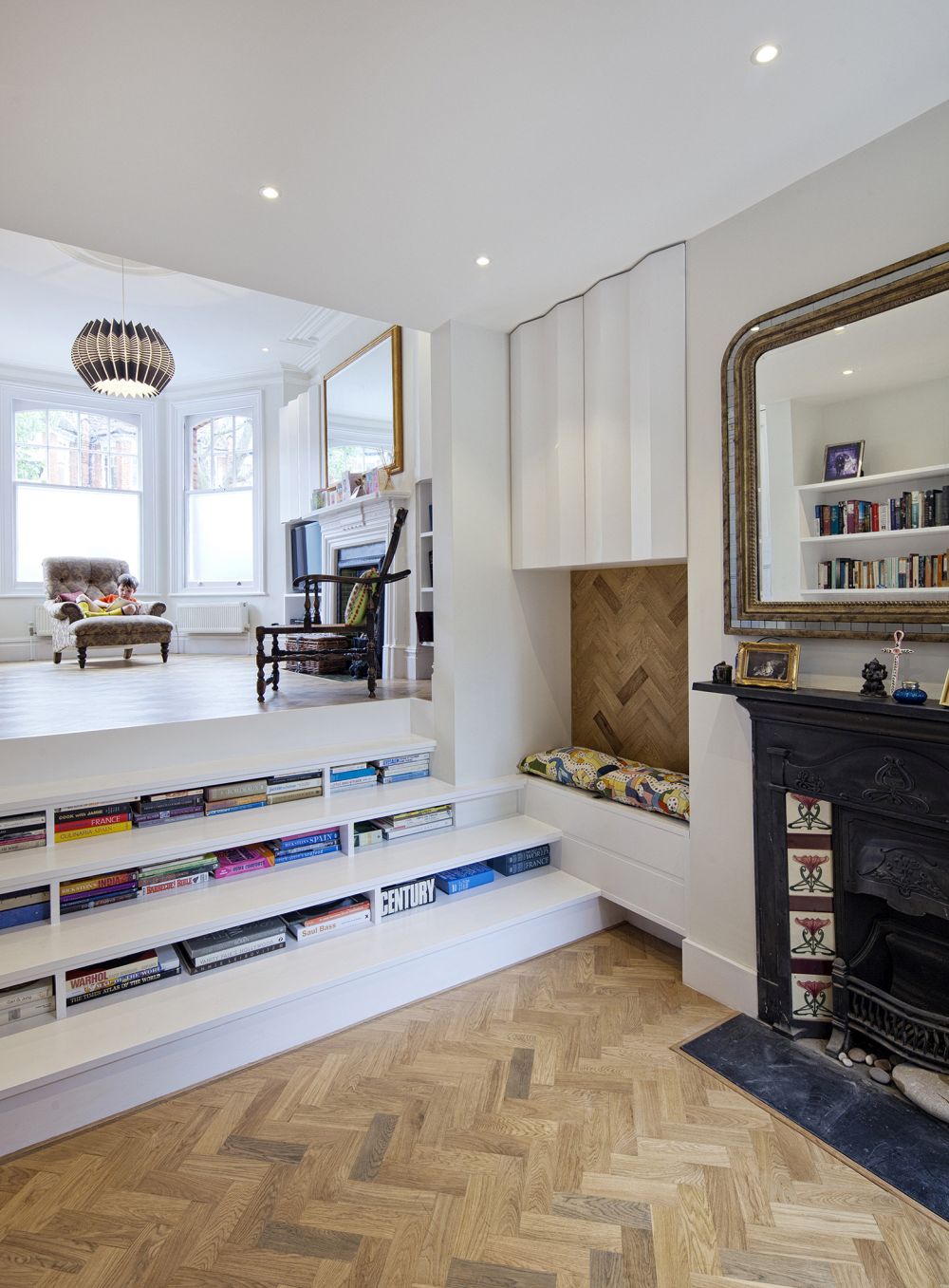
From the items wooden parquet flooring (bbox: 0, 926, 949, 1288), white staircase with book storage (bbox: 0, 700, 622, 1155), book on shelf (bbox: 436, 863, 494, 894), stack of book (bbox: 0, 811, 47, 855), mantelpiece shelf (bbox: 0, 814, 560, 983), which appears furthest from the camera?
book on shelf (bbox: 436, 863, 494, 894)

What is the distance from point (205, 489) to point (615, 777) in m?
6.40

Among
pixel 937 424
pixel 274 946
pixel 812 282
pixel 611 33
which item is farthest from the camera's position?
→ pixel 274 946

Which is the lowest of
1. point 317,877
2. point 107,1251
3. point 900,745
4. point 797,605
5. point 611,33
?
point 107,1251

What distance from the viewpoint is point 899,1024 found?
186 cm

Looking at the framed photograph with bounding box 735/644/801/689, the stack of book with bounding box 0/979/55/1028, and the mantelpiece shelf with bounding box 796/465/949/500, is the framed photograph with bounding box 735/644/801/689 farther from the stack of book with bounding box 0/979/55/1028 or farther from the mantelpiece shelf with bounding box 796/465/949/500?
the stack of book with bounding box 0/979/55/1028

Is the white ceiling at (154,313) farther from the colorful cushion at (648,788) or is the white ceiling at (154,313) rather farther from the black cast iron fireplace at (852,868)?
the black cast iron fireplace at (852,868)

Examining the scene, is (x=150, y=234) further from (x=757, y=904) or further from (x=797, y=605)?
(x=757, y=904)

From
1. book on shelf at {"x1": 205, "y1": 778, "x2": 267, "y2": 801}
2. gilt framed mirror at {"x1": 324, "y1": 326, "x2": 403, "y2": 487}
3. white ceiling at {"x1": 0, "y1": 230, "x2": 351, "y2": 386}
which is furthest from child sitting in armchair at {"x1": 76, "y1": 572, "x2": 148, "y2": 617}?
book on shelf at {"x1": 205, "y1": 778, "x2": 267, "y2": 801}

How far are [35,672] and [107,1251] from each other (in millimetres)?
4991

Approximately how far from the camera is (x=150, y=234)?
232 centimetres

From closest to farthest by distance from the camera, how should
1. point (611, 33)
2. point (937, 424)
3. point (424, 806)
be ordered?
point (611, 33)
point (937, 424)
point (424, 806)

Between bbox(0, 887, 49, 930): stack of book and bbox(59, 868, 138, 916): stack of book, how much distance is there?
0.05 metres

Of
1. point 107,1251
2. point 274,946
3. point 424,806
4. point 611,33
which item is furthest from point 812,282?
point 107,1251

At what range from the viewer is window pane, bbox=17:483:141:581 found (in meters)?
7.05
